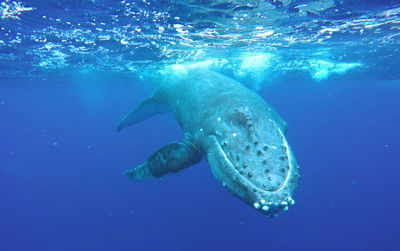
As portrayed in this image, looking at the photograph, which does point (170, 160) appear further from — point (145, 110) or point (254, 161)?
point (145, 110)

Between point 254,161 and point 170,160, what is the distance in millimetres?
2792

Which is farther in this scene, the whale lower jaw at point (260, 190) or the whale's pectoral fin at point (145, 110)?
the whale's pectoral fin at point (145, 110)

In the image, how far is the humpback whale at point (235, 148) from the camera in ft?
14.9

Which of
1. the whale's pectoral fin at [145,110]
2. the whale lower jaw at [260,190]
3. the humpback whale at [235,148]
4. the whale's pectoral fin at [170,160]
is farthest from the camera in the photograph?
the whale's pectoral fin at [145,110]

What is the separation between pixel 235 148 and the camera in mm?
5320

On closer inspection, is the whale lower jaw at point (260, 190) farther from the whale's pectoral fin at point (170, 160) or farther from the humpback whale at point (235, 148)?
the whale's pectoral fin at point (170, 160)

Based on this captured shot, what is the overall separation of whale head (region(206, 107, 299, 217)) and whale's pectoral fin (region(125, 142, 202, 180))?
0.98 metres

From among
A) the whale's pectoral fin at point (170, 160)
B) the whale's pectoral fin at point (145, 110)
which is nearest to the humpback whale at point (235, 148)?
the whale's pectoral fin at point (170, 160)

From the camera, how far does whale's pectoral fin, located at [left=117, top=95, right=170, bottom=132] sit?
566 inches

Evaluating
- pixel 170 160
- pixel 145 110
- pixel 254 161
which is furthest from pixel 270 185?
pixel 145 110

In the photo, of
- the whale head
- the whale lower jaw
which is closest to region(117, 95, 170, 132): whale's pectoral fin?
the whale head

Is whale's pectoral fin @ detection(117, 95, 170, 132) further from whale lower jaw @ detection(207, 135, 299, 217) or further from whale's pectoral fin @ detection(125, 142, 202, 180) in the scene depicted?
whale lower jaw @ detection(207, 135, 299, 217)

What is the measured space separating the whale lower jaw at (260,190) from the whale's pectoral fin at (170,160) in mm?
1671

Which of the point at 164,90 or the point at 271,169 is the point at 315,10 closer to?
the point at 164,90
